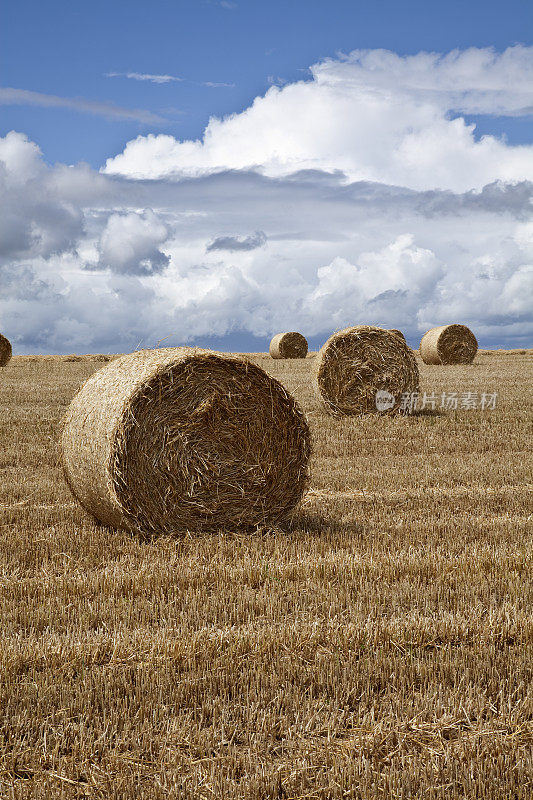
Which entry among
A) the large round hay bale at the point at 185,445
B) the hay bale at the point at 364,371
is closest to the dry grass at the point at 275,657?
the large round hay bale at the point at 185,445

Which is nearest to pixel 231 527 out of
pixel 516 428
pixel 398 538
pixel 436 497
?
pixel 398 538

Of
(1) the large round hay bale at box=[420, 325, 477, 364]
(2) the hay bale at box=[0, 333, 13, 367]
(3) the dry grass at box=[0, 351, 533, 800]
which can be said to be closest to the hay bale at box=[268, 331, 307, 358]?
(1) the large round hay bale at box=[420, 325, 477, 364]

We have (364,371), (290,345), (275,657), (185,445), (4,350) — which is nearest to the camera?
(275,657)

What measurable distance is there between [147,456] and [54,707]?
3594 millimetres

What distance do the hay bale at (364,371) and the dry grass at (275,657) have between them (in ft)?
24.6

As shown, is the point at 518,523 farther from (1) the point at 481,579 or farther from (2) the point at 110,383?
(2) the point at 110,383

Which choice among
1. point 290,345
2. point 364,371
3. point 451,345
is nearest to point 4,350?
point 290,345

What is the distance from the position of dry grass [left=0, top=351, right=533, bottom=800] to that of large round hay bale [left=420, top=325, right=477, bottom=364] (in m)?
22.3

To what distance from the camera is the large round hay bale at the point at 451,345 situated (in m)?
29.6

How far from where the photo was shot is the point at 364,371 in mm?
15594

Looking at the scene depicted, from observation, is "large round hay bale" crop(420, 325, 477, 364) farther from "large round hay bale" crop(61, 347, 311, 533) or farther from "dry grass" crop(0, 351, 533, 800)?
"large round hay bale" crop(61, 347, 311, 533)

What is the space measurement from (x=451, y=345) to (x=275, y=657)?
2667 centimetres

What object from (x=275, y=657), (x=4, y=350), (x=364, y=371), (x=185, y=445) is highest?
(x=4, y=350)

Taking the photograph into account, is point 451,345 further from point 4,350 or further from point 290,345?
point 4,350
